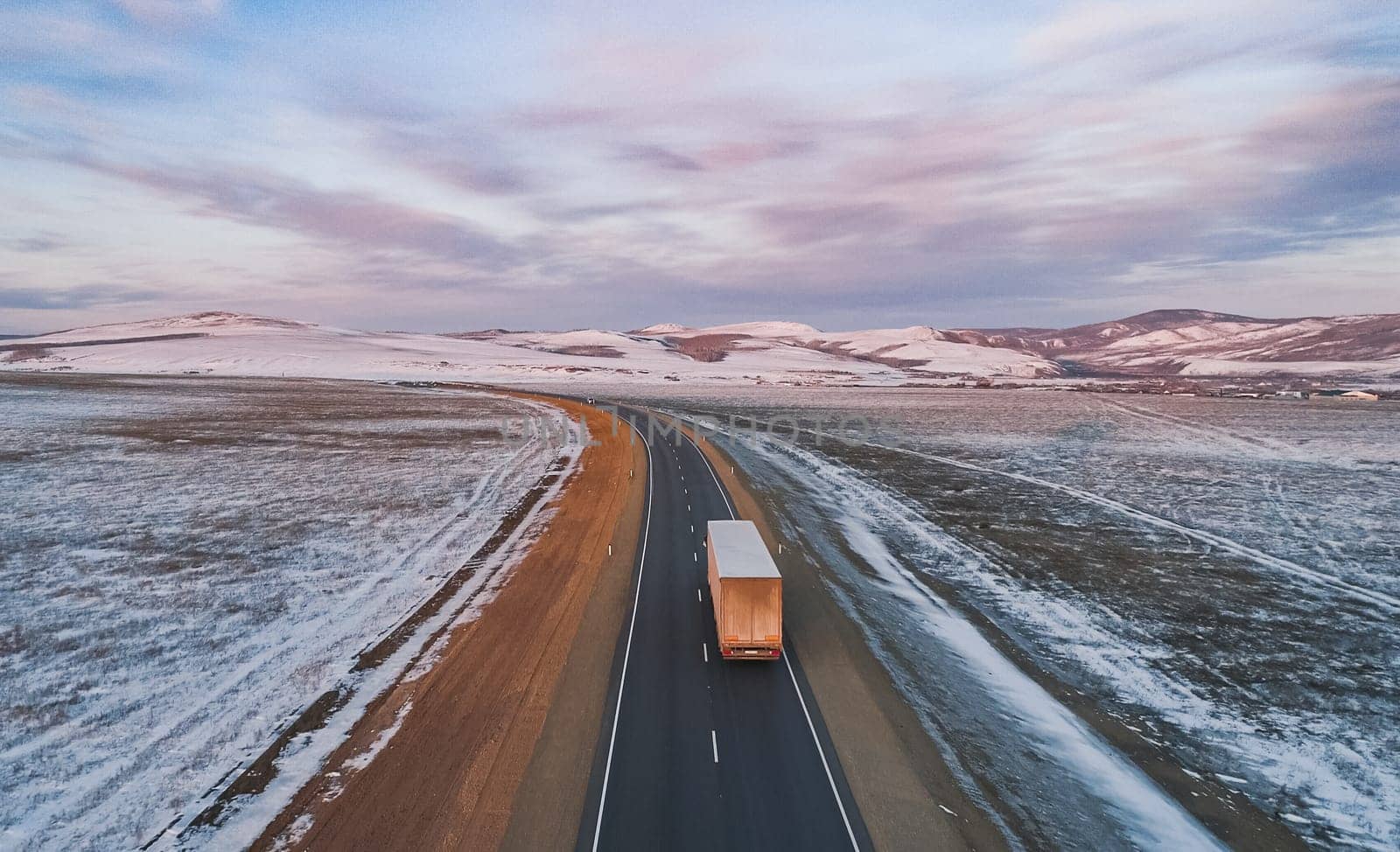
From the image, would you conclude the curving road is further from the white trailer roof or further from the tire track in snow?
the tire track in snow

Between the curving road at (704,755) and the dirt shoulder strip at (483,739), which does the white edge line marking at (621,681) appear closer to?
the curving road at (704,755)

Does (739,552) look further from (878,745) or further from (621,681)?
(878,745)

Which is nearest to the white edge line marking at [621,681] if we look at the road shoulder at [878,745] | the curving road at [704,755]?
the curving road at [704,755]

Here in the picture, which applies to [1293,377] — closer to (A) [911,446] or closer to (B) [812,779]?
(A) [911,446]

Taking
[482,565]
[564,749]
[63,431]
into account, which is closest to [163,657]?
[482,565]

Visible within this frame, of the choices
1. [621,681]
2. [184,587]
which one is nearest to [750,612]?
[621,681]

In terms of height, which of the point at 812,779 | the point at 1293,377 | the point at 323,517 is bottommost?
the point at 812,779

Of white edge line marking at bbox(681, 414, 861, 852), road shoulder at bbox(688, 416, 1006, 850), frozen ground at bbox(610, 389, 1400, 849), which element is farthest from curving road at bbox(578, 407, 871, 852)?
frozen ground at bbox(610, 389, 1400, 849)
